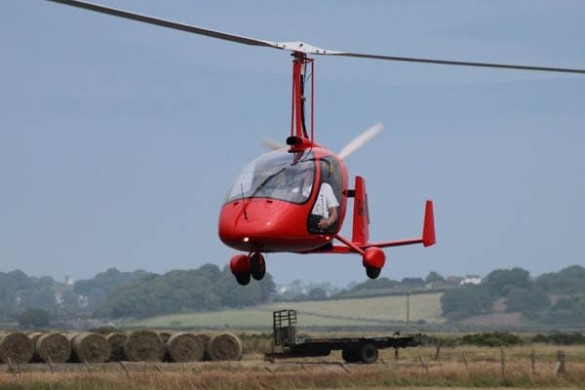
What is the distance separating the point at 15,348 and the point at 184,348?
6407 mm

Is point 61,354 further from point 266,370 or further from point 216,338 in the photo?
point 266,370

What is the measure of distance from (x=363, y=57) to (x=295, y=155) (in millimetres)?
2633

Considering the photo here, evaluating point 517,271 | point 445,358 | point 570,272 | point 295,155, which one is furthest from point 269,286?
point 295,155

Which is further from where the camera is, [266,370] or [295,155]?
[266,370]

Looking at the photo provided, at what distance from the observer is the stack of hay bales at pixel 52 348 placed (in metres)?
53.9

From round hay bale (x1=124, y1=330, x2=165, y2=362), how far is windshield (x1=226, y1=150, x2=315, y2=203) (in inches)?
1152

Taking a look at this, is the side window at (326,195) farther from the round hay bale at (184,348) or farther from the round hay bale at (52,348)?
the round hay bale at (184,348)

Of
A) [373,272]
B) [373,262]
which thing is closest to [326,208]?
[373,262]

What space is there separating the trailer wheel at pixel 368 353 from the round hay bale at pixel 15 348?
12308 mm

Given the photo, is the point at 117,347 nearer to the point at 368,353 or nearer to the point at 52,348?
the point at 52,348

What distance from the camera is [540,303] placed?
17438 centimetres

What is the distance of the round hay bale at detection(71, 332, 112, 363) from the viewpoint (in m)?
54.0

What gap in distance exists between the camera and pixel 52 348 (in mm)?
54094

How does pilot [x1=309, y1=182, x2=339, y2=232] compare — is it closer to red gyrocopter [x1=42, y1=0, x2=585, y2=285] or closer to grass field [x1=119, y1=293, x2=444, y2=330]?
red gyrocopter [x1=42, y1=0, x2=585, y2=285]
